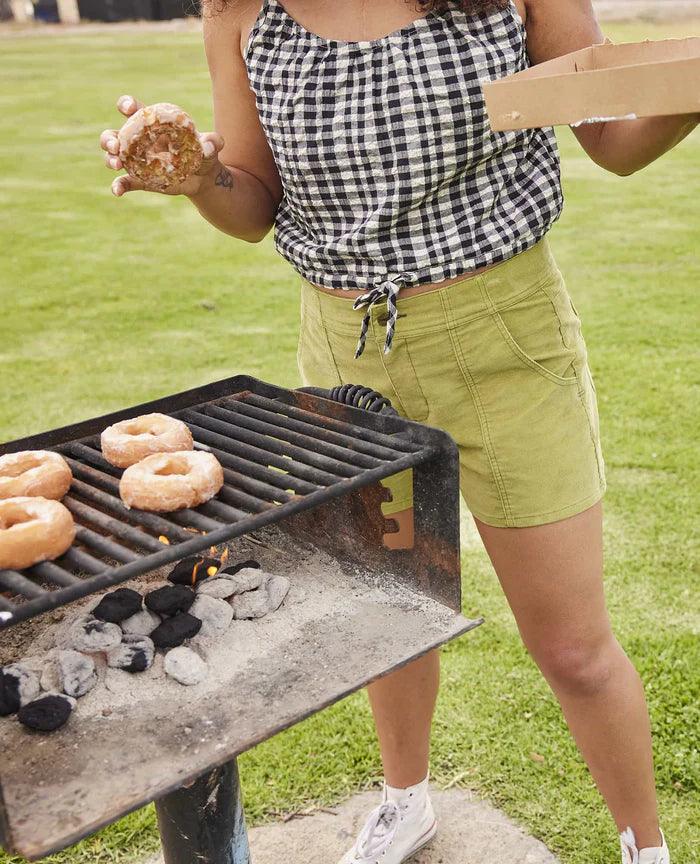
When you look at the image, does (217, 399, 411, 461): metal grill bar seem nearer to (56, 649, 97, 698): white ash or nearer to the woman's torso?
the woman's torso

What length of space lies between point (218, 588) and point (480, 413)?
64cm

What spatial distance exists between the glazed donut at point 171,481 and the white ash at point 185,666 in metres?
0.28

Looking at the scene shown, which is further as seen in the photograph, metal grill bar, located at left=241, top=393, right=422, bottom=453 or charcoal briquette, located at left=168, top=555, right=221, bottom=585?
charcoal briquette, located at left=168, top=555, right=221, bottom=585

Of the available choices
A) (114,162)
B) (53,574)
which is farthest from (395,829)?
(114,162)

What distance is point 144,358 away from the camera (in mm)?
6527

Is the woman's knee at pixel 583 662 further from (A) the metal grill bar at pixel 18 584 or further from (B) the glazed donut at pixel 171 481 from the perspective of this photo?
(A) the metal grill bar at pixel 18 584

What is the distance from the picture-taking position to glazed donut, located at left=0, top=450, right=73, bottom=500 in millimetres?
1769

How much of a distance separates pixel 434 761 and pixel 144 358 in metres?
4.10

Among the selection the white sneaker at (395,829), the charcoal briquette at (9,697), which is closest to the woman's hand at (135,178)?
the charcoal briquette at (9,697)

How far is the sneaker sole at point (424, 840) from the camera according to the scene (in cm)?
270

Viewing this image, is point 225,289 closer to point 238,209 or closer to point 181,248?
point 181,248

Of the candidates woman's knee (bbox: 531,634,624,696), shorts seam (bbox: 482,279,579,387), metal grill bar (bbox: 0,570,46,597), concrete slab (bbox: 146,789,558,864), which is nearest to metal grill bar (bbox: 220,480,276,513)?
metal grill bar (bbox: 0,570,46,597)

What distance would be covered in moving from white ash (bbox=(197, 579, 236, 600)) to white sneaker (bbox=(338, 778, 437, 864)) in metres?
1.01

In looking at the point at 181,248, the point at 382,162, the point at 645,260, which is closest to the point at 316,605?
the point at 382,162
